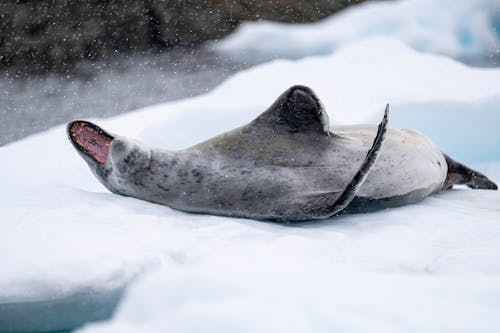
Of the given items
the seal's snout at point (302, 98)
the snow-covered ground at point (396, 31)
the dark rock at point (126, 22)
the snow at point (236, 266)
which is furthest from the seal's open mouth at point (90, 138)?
the dark rock at point (126, 22)

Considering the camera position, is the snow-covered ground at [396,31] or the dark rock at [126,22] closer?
the snow-covered ground at [396,31]

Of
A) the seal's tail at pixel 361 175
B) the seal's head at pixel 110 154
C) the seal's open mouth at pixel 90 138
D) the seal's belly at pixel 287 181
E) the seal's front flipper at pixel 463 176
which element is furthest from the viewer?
the seal's front flipper at pixel 463 176

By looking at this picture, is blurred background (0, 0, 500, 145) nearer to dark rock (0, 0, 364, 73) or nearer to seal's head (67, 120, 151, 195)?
dark rock (0, 0, 364, 73)

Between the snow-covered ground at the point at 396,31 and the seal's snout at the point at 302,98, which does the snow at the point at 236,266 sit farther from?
the snow-covered ground at the point at 396,31

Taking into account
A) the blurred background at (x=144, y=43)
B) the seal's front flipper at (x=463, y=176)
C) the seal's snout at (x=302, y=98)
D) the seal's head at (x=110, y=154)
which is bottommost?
the seal's front flipper at (x=463, y=176)

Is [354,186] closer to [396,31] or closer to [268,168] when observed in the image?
[268,168]

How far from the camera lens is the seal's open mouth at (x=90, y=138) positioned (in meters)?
2.82

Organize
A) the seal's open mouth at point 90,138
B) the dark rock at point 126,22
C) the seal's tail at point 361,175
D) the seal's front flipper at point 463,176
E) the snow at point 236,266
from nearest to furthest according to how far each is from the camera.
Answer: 1. the snow at point 236,266
2. the seal's tail at point 361,175
3. the seal's open mouth at point 90,138
4. the seal's front flipper at point 463,176
5. the dark rock at point 126,22

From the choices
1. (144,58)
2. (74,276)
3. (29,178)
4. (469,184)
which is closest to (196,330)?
(74,276)

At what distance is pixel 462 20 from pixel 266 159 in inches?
224

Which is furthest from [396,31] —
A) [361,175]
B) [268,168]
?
[361,175]

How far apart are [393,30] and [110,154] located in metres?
5.15

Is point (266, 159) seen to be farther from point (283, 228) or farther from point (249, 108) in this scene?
point (249, 108)

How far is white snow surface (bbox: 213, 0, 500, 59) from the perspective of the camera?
6.92 metres
